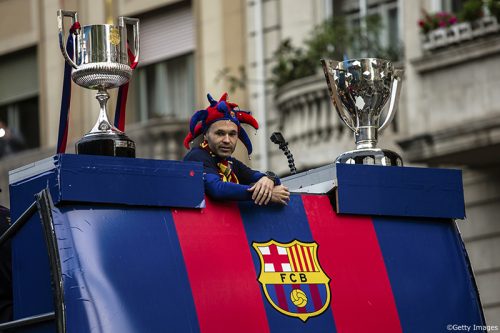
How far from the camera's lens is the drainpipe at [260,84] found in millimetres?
20172

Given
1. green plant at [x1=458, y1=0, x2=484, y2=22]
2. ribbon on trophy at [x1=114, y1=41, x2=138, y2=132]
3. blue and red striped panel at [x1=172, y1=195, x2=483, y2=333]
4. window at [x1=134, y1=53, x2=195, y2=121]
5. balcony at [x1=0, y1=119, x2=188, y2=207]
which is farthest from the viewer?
window at [x1=134, y1=53, x2=195, y2=121]

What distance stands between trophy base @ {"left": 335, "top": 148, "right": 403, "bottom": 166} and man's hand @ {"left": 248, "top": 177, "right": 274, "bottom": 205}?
0.96 m

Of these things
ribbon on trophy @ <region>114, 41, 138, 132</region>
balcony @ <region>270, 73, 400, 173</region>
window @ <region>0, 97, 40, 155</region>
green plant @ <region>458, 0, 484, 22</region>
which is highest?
window @ <region>0, 97, 40, 155</region>

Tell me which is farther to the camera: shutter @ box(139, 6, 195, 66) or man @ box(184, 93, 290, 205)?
shutter @ box(139, 6, 195, 66)

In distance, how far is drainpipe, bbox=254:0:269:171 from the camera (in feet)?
66.2

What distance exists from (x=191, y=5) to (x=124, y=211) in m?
15.4

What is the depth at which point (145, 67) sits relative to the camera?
2314 centimetres

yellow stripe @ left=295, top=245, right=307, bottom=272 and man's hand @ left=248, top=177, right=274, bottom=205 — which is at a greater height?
man's hand @ left=248, top=177, right=274, bottom=205

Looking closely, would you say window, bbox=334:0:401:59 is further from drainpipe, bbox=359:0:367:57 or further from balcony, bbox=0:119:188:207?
balcony, bbox=0:119:188:207

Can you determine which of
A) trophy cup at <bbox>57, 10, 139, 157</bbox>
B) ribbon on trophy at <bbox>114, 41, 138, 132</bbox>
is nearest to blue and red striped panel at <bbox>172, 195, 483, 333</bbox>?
trophy cup at <bbox>57, 10, 139, 157</bbox>

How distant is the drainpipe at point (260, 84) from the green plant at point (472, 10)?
14.6 feet

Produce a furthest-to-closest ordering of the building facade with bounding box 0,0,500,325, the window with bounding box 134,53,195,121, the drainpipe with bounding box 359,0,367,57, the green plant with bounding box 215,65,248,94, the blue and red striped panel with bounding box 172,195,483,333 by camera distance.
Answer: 1. the window with bounding box 134,53,195,121
2. the green plant with bounding box 215,65,248,94
3. the drainpipe with bounding box 359,0,367,57
4. the building facade with bounding box 0,0,500,325
5. the blue and red striped panel with bounding box 172,195,483,333

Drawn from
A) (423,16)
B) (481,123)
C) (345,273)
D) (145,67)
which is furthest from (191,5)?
(345,273)

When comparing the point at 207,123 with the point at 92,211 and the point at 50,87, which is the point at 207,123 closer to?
the point at 92,211
